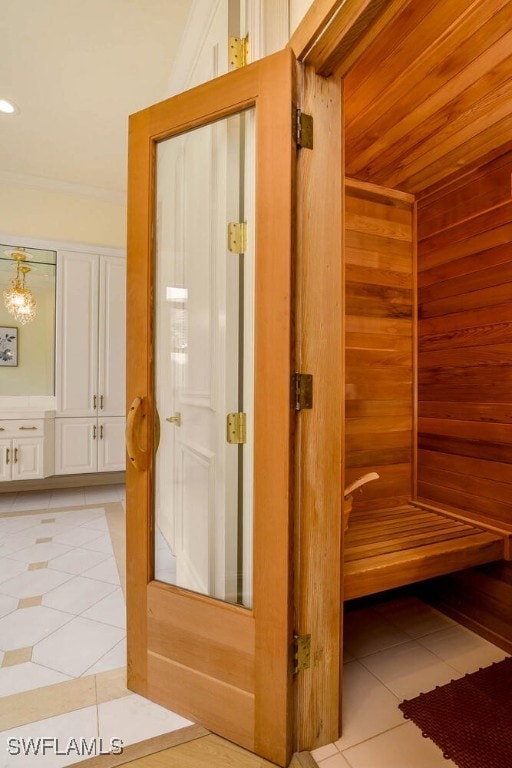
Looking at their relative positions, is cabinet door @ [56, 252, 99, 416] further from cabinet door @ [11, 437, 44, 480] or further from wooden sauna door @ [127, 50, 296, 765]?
wooden sauna door @ [127, 50, 296, 765]

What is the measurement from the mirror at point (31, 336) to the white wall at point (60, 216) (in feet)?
0.81

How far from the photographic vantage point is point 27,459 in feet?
12.5

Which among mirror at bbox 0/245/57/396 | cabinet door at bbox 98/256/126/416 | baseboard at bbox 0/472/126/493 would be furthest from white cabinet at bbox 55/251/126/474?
mirror at bbox 0/245/57/396

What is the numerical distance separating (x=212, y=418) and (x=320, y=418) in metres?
0.49

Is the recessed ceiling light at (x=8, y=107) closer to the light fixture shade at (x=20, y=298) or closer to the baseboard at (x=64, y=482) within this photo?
the light fixture shade at (x=20, y=298)

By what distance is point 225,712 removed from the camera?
4.27 feet

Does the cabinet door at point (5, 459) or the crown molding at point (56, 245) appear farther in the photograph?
the crown molding at point (56, 245)

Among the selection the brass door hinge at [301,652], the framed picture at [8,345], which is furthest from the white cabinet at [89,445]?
the brass door hinge at [301,652]

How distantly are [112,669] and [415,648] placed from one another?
1336 mm

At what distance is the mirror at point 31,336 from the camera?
4199mm

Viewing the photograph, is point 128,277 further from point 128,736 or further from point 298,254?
point 128,736

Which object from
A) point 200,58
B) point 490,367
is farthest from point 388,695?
point 200,58

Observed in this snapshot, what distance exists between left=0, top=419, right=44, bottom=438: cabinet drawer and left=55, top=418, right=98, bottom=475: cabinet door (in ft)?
0.53

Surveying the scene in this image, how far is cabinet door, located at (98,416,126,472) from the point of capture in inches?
163
